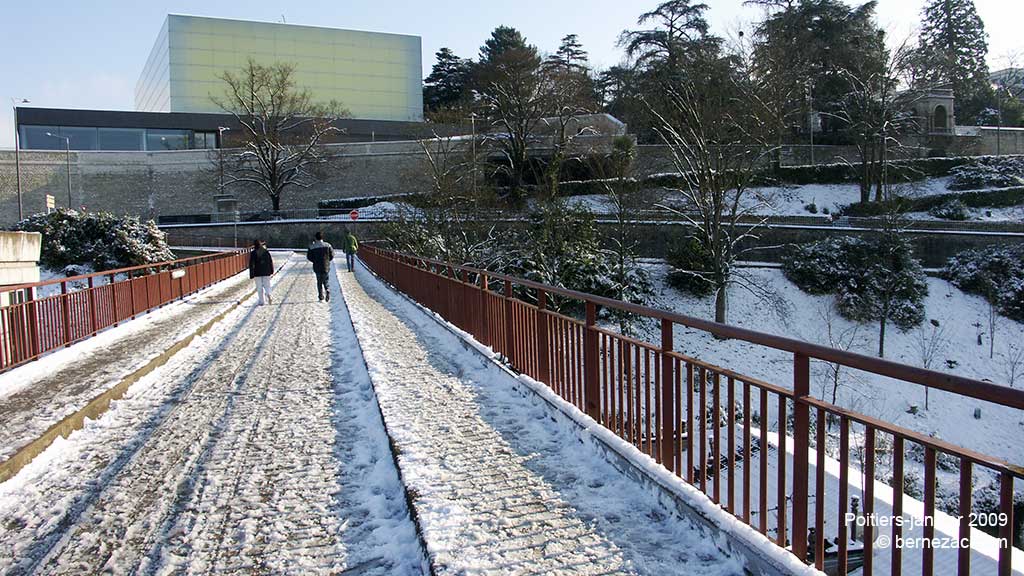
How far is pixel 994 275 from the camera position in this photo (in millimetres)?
30344

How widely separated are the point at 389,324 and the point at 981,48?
74337mm

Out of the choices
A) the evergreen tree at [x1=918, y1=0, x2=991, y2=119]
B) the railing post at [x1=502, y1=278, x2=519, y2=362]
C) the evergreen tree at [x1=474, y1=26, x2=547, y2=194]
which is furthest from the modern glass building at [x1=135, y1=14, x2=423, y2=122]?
the railing post at [x1=502, y1=278, x2=519, y2=362]

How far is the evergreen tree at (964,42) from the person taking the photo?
6134 centimetres

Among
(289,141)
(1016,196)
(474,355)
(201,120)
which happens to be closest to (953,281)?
(1016,196)

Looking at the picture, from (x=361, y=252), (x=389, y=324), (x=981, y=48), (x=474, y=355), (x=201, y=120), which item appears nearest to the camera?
(x=474, y=355)

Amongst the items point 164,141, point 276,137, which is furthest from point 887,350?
point 164,141

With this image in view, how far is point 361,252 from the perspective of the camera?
114 ft

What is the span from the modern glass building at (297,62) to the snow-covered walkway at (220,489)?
6265cm

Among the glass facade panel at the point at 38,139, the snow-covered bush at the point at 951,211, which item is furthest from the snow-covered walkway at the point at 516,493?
the glass facade panel at the point at 38,139

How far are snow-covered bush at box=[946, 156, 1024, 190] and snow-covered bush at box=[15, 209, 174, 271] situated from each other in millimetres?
45515

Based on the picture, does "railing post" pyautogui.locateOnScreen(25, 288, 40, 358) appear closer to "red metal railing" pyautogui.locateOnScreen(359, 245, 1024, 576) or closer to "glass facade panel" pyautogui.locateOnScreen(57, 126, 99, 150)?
"red metal railing" pyautogui.locateOnScreen(359, 245, 1024, 576)

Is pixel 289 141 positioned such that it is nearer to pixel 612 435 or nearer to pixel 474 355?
pixel 474 355

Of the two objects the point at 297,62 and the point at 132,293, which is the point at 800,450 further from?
the point at 297,62

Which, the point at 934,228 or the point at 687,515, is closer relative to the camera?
the point at 687,515
